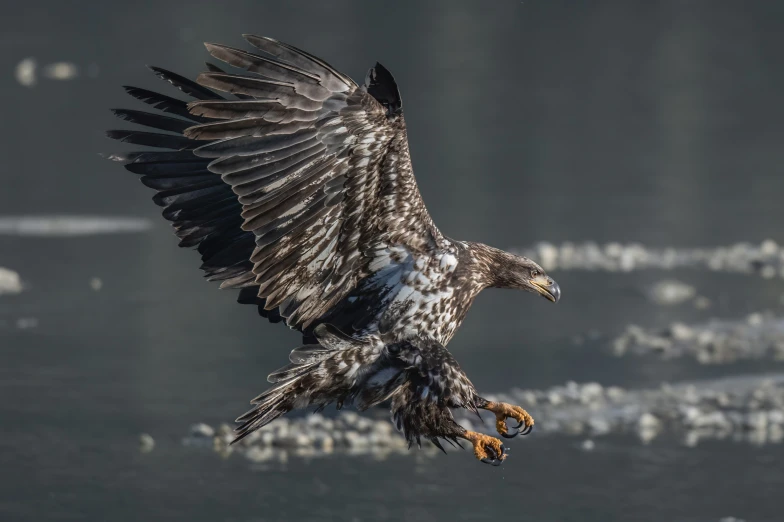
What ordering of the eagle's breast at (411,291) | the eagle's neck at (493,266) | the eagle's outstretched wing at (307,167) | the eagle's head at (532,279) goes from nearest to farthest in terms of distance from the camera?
1. the eagle's outstretched wing at (307,167)
2. the eagle's breast at (411,291)
3. the eagle's neck at (493,266)
4. the eagle's head at (532,279)

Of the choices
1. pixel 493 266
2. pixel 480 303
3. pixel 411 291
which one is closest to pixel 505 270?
pixel 493 266

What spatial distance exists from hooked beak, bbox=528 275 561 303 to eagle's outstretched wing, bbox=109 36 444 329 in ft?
2.40

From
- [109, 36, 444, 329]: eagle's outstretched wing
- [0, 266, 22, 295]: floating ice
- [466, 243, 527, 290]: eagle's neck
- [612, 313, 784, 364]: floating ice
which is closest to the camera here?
[109, 36, 444, 329]: eagle's outstretched wing

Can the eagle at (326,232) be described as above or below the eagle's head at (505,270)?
below

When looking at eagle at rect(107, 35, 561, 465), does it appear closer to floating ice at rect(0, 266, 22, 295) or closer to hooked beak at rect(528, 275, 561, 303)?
hooked beak at rect(528, 275, 561, 303)

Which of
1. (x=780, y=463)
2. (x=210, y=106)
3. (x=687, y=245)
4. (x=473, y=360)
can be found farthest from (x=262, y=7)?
(x=210, y=106)

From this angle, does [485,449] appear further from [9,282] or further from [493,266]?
[9,282]

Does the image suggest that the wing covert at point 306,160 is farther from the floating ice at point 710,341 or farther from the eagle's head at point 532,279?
the floating ice at point 710,341

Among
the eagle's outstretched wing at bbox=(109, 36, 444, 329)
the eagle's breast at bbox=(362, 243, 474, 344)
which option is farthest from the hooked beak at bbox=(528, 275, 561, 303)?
the eagle's outstretched wing at bbox=(109, 36, 444, 329)

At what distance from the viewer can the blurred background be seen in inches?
321

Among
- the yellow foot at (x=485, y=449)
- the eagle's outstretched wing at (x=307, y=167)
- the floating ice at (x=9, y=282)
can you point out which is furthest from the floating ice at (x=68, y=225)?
the yellow foot at (x=485, y=449)

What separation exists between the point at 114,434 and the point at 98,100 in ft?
40.7

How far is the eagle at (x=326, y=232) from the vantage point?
242 inches

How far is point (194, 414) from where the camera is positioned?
361 inches
